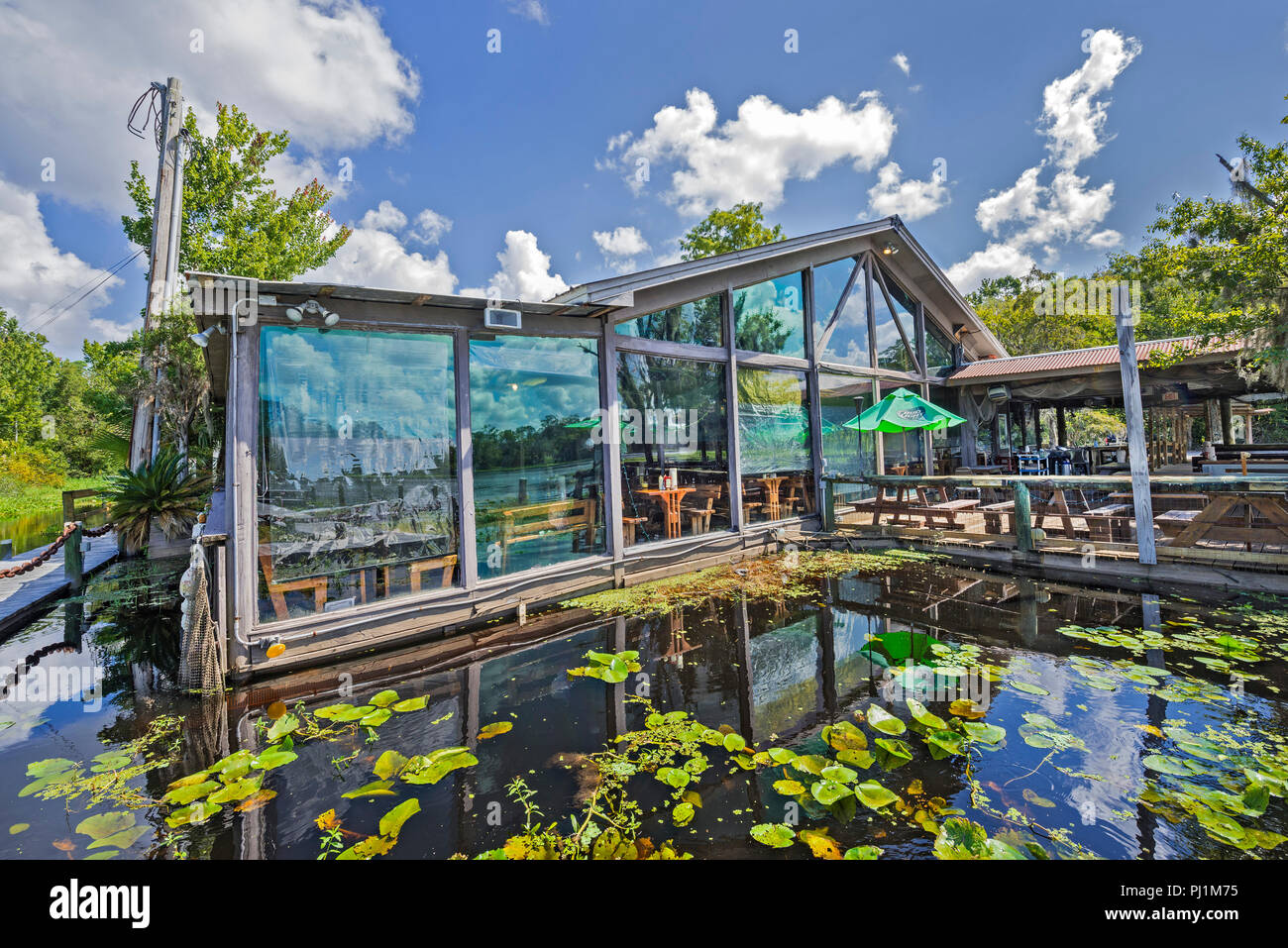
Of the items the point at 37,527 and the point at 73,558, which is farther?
the point at 37,527

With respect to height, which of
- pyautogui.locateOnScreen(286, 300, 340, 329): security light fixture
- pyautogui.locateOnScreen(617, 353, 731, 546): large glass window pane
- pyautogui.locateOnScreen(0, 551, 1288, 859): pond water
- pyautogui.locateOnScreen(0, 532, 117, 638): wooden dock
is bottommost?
pyautogui.locateOnScreen(0, 551, 1288, 859): pond water

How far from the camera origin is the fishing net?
385cm

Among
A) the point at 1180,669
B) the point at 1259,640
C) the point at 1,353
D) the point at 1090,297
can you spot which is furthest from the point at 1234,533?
the point at 1,353

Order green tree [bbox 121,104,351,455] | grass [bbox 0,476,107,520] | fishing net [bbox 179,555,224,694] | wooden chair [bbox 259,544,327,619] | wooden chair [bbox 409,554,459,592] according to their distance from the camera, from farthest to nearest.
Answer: grass [bbox 0,476,107,520] < green tree [bbox 121,104,351,455] < wooden chair [bbox 409,554,459,592] < wooden chair [bbox 259,544,327,619] < fishing net [bbox 179,555,224,694]

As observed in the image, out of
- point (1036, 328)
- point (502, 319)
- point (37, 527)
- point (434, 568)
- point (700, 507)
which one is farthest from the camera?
point (1036, 328)

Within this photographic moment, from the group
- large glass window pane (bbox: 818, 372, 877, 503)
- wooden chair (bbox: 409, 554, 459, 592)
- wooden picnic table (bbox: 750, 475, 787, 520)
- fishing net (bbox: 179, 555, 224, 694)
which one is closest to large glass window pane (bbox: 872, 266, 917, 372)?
large glass window pane (bbox: 818, 372, 877, 503)

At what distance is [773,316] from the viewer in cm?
859

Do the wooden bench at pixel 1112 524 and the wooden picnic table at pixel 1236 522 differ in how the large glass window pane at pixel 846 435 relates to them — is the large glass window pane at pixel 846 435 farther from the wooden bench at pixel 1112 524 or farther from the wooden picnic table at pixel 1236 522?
the wooden picnic table at pixel 1236 522

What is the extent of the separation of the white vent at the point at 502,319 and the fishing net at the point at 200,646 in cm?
310

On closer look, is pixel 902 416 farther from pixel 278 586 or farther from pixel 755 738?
pixel 278 586

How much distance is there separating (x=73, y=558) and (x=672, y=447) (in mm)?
8436

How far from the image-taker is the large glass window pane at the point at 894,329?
1062 cm

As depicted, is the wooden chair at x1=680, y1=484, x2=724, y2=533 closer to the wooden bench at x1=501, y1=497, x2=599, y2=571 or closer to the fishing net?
the wooden bench at x1=501, y1=497, x2=599, y2=571

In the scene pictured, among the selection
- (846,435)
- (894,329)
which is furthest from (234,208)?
(894,329)
